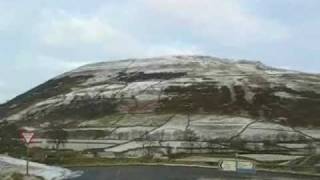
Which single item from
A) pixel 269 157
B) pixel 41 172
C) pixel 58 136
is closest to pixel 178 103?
pixel 58 136

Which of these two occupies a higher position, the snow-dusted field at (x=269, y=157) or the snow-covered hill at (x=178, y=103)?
the snow-covered hill at (x=178, y=103)

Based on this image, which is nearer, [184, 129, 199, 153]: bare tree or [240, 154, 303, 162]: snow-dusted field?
[240, 154, 303, 162]: snow-dusted field

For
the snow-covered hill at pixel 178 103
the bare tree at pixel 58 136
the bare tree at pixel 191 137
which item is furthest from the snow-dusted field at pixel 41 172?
the snow-covered hill at pixel 178 103

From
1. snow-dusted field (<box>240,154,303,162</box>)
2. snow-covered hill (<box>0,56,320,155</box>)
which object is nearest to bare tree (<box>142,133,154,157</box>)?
→ snow-covered hill (<box>0,56,320,155</box>)

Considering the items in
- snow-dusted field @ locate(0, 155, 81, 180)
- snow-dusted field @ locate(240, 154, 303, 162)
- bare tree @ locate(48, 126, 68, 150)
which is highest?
snow-dusted field @ locate(0, 155, 81, 180)

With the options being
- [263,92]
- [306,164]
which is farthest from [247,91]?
[306,164]

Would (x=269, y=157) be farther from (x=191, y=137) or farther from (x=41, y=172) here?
(x=41, y=172)

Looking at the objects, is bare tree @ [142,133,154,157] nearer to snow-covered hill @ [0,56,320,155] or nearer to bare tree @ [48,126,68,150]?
snow-covered hill @ [0,56,320,155]

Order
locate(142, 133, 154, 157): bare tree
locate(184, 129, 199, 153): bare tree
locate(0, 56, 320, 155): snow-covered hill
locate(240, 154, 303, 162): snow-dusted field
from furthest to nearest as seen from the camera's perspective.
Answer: locate(0, 56, 320, 155): snow-covered hill, locate(184, 129, 199, 153): bare tree, locate(142, 133, 154, 157): bare tree, locate(240, 154, 303, 162): snow-dusted field

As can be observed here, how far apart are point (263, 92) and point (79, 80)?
44.4 metres

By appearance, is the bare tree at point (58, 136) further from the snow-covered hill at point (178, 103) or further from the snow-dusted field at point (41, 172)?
the snow-dusted field at point (41, 172)

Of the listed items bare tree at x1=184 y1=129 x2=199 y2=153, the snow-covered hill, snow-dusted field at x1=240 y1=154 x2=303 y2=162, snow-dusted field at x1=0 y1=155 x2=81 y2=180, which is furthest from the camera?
the snow-covered hill

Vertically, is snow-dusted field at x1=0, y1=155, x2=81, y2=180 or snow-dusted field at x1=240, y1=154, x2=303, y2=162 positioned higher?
snow-dusted field at x1=0, y1=155, x2=81, y2=180

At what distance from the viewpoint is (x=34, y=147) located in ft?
328
